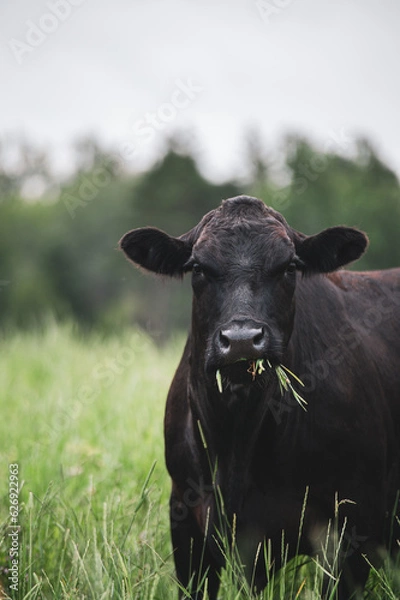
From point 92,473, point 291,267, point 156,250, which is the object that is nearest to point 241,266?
point 291,267

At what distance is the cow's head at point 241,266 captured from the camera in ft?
11.2

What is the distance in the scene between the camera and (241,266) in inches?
145

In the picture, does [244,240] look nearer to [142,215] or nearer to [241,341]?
[241,341]

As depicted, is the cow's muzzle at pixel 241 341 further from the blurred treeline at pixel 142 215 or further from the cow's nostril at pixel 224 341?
the blurred treeline at pixel 142 215

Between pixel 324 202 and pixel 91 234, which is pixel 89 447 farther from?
pixel 91 234

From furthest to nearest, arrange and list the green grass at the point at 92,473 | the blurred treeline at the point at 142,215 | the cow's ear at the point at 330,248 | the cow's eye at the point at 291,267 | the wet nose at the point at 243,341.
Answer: the blurred treeline at the point at 142,215 < the cow's ear at the point at 330,248 < the cow's eye at the point at 291,267 < the green grass at the point at 92,473 < the wet nose at the point at 243,341

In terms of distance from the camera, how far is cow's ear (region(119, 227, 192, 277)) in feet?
13.3

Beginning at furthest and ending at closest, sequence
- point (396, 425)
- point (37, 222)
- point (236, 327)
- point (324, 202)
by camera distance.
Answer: point (37, 222) < point (324, 202) < point (396, 425) < point (236, 327)

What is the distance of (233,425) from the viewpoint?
3.85m

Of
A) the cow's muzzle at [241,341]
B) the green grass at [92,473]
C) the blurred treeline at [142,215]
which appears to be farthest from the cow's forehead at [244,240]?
the blurred treeline at [142,215]

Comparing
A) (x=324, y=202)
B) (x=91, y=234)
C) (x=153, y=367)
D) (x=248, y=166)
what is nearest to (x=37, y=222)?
(x=91, y=234)

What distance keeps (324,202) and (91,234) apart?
56.9ft

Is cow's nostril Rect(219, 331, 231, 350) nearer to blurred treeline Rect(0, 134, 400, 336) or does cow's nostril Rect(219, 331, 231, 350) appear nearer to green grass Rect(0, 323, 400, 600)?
green grass Rect(0, 323, 400, 600)

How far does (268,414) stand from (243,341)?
0.74 metres
